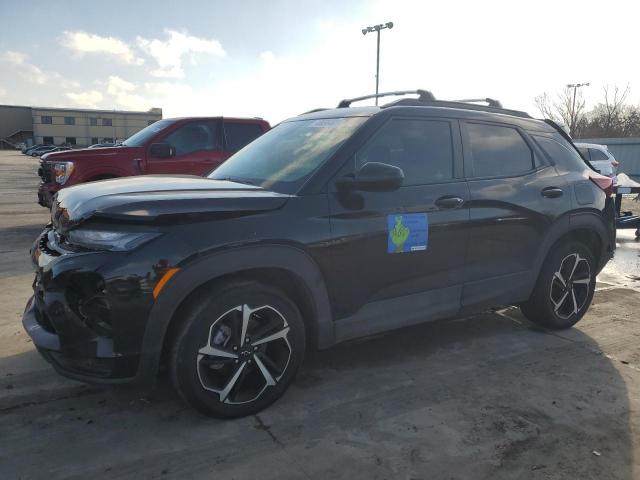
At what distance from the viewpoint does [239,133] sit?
349 inches

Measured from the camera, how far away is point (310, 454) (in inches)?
105

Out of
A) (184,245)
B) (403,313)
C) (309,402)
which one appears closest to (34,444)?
(184,245)

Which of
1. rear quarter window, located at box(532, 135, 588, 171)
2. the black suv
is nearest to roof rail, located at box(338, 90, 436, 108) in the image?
the black suv

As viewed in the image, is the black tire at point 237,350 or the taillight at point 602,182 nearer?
the black tire at point 237,350

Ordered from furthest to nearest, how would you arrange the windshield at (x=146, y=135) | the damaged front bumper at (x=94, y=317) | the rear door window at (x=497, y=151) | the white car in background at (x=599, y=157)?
the white car in background at (x=599, y=157)
the windshield at (x=146, y=135)
the rear door window at (x=497, y=151)
the damaged front bumper at (x=94, y=317)

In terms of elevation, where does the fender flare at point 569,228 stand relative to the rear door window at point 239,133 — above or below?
below

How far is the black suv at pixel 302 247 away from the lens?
8.56ft

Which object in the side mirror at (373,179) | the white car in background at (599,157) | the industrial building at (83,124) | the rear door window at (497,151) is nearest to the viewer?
the side mirror at (373,179)

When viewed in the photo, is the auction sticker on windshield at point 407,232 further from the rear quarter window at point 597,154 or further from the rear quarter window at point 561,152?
the rear quarter window at point 597,154

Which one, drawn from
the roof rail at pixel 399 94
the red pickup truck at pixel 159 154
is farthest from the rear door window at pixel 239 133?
the roof rail at pixel 399 94

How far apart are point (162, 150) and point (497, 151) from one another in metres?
5.17

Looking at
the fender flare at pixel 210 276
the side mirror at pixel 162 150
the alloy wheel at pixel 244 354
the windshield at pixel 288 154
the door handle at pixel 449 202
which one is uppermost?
the side mirror at pixel 162 150

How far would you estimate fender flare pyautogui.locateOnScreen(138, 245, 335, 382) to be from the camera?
8.59ft

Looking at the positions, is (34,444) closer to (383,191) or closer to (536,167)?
(383,191)
